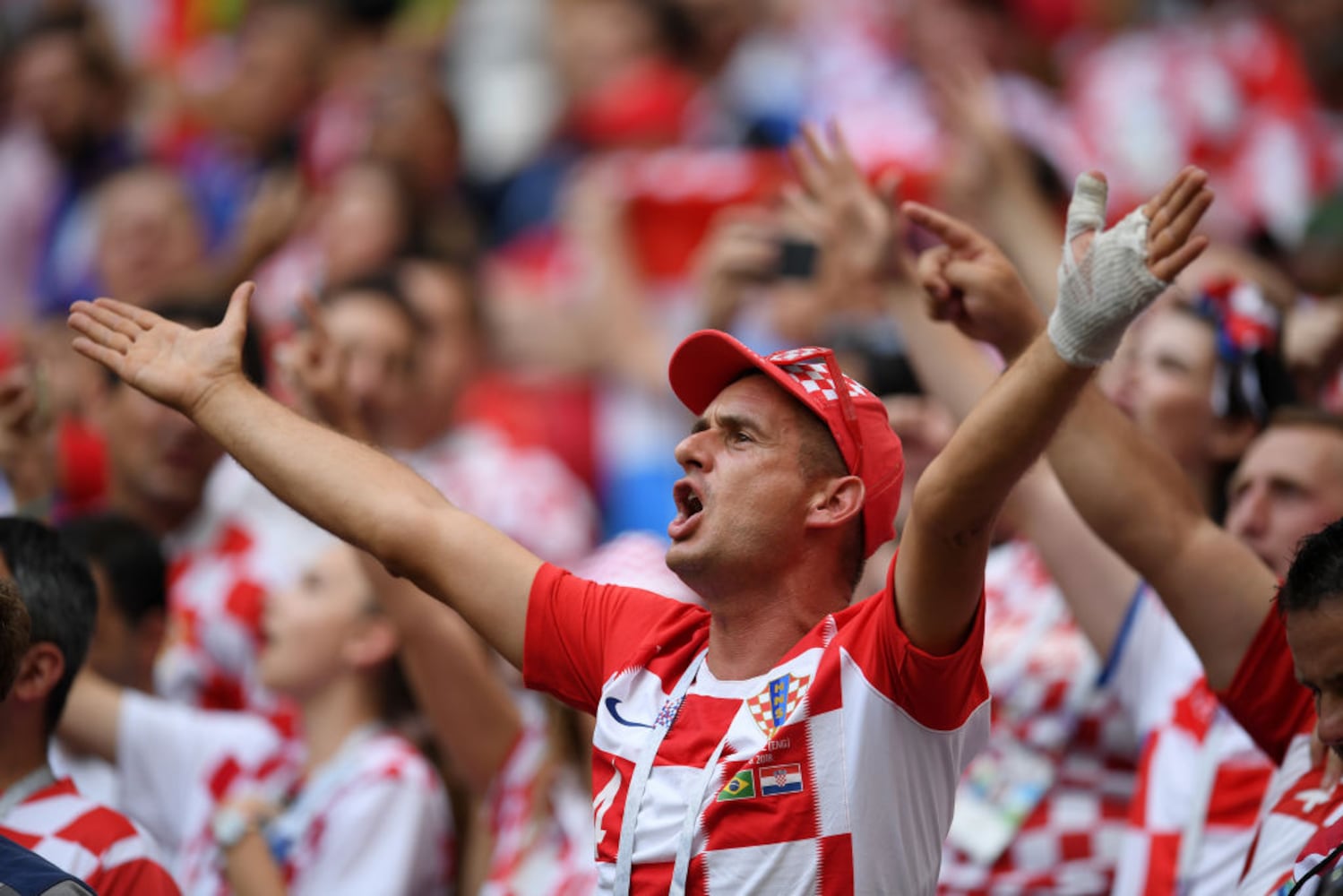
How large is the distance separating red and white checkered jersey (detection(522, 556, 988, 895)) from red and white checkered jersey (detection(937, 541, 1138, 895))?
4.40 ft

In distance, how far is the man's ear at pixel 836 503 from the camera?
117 inches

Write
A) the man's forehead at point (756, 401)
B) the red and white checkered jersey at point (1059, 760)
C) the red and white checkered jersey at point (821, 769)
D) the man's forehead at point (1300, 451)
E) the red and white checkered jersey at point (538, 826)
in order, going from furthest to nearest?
the red and white checkered jersey at point (538, 826)
the red and white checkered jersey at point (1059, 760)
the man's forehead at point (1300, 451)
the man's forehead at point (756, 401)
the red and white checkered jersey at point (821, 769)

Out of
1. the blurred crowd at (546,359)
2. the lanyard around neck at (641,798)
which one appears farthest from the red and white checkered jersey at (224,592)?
the lanyard around neck at (641,798)

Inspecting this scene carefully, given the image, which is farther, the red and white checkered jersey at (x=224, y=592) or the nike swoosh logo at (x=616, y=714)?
the red and white checkered jersey at (x=224, y=592)

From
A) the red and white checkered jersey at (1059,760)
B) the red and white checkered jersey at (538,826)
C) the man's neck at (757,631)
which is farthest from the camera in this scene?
the red and white checkered jersey at (538,826)

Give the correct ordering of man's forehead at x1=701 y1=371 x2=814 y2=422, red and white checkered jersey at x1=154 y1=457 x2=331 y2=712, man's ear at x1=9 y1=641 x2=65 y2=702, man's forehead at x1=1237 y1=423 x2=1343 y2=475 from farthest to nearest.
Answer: red and white checkered jersey at x1=154 y1=457 x2=331 y2=712, man's forehead at x1=1237 y1=423 x2=1343 y2=475, man's ear at x1=9 y1=641 x2=65 y2=702, man's forehead at x1=701 y1=371 x2=814 y2=422

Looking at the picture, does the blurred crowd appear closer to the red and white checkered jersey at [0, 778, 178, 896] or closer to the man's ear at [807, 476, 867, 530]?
the red and white checkered jersey at [0, 778, 178, 896]

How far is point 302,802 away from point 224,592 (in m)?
1.20

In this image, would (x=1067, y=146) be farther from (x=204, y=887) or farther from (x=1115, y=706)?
(x=204, y=887)

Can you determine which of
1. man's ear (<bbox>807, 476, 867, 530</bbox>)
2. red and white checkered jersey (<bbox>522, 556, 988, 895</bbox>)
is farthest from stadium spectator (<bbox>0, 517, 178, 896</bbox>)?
man's ear (<bbox>807, 476, 867, 530</bbox>)

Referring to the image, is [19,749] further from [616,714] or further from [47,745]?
[616,714]

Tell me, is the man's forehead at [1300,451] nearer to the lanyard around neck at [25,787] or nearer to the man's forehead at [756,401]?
the man's forehead at [756,401]

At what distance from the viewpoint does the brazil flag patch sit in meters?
2.73

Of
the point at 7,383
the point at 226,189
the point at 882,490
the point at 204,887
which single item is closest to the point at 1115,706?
the point at 882,490
